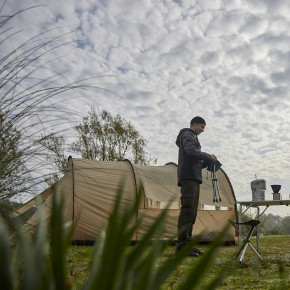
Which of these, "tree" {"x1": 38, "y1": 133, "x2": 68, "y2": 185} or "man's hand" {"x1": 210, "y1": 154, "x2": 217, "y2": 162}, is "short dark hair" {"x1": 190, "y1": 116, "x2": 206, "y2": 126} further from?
"tree" {"x1": 38, "y1": 133, "x2": 68, "y2": 185}

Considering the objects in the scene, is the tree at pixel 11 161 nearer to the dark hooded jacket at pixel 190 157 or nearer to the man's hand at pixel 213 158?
the dark hooded jacket at pixel 190 157

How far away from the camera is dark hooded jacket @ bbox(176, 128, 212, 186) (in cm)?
461

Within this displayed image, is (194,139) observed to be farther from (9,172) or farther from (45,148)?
(9,172)

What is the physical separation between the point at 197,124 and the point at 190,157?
499 millimetres

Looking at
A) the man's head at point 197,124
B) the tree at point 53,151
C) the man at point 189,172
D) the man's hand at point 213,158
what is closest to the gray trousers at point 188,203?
the man at point 189,172

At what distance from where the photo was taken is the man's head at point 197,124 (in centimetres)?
494

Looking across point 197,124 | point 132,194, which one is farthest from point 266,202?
point 132,194

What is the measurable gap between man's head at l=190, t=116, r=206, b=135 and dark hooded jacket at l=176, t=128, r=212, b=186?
12cm

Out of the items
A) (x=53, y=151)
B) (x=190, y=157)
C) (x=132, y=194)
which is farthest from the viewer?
(x=132, y=194)

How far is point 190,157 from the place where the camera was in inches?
186

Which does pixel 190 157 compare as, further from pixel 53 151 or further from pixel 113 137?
pixel 113 137

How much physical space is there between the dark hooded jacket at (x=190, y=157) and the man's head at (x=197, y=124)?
0.12 m

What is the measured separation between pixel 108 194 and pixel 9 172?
586cm

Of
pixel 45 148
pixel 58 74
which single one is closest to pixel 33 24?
pixel 58 74
